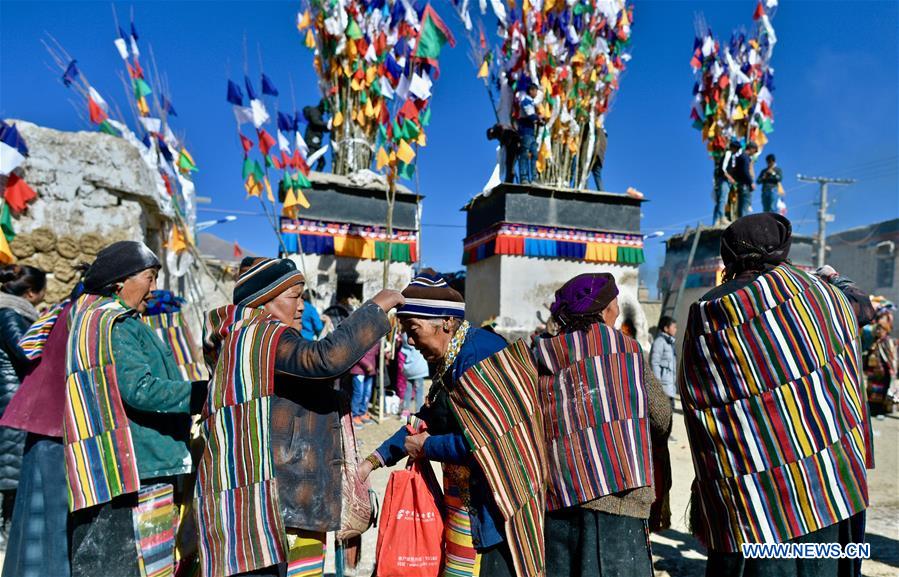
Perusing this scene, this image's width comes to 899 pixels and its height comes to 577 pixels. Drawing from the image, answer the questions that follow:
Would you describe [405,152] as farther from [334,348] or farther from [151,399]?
[334,348]

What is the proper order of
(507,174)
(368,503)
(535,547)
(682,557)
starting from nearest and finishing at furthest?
(535,547) → (368,503) → (682,557) → (507,174)

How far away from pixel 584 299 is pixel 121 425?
1.90 meters

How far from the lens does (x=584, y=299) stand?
2223mm

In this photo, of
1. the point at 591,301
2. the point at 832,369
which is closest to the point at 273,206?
the point at 591,301

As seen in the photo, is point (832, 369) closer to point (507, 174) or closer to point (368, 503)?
point (368, 503)

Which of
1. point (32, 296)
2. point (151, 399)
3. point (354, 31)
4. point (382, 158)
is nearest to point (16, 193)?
point (32, 296)

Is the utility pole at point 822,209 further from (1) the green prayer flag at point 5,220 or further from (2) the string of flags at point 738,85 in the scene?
(1) the green prayer flag at point 5,220

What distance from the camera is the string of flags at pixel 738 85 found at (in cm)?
1257

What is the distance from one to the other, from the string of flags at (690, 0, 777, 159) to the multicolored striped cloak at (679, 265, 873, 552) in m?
12.6

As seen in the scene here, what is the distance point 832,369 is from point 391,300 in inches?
60.2

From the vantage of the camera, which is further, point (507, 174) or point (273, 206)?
point (507, 174)

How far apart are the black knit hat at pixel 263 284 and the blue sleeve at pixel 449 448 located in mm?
771

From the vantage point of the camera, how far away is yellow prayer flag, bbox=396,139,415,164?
25.3ft

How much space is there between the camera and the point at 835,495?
6.06 feet
